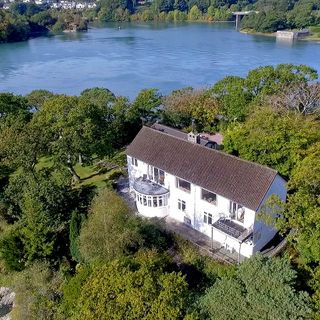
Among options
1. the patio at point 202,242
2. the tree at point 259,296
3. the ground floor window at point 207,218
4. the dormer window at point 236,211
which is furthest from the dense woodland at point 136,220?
the dormer window at point 236,211

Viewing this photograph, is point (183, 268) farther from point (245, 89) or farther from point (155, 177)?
point (245, 89)

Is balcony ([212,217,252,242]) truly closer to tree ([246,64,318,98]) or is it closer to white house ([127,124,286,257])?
white house ([127,124,286,257])

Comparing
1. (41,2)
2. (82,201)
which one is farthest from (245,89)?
(41,2)

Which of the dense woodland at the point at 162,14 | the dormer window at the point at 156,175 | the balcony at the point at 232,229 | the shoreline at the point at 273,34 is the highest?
the dormer window at the point at 156,175

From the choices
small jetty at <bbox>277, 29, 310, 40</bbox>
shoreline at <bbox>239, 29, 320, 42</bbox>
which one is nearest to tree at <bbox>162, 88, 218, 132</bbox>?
small jetty at <bbox>277, 29, 310, 40</bbox>

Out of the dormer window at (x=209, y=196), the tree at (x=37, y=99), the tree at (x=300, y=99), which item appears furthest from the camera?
the tree at (x=37, y=99)

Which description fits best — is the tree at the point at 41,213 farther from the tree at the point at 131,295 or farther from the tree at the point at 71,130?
the tree at the point at 131,295
